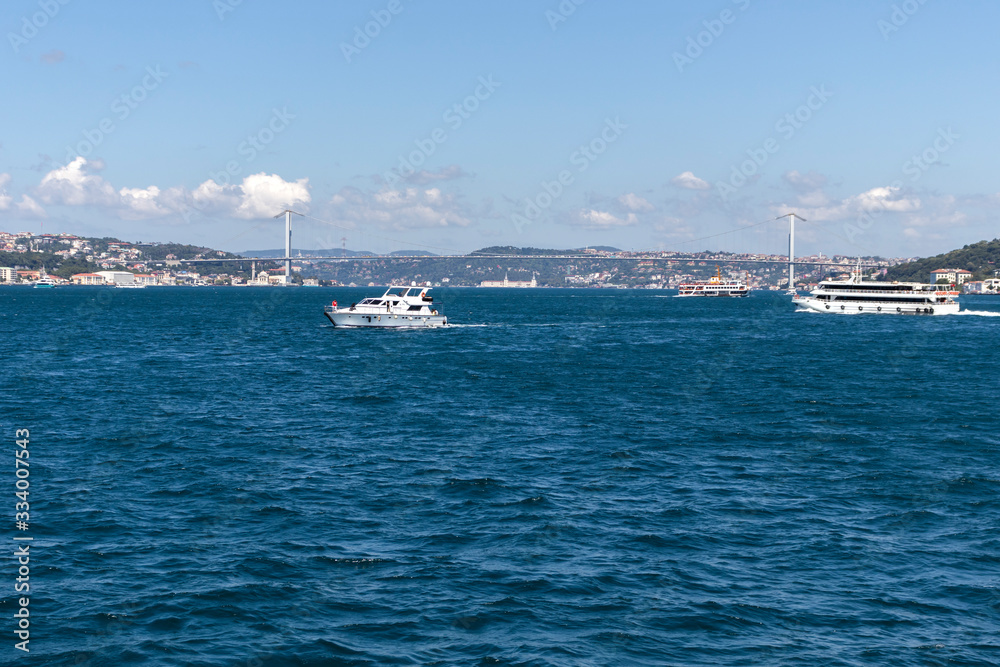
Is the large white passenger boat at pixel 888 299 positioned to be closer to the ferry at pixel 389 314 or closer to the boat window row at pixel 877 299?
the boat window row at pixel 877 299

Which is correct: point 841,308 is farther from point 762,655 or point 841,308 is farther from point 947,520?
point 762,655

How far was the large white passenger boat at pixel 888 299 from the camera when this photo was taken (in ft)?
482

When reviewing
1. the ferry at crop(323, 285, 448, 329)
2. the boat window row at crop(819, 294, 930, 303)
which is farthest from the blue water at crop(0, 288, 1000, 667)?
the boat window row at crop(819, 294, 930, 303)

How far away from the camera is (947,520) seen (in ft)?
78.2

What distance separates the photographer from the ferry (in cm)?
9900

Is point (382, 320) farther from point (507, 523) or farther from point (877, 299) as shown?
point (877, 299)

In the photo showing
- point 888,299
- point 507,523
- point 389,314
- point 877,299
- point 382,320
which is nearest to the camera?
point 507,523

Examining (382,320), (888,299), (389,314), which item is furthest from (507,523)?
(888,299)

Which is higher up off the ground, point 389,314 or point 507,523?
point 389,314

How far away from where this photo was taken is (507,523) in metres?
23.5

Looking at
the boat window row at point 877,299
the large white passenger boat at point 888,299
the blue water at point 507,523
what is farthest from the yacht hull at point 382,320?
the boat window row at point 877,299

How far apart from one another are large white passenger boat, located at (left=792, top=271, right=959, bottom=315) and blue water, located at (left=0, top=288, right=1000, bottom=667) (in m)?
103

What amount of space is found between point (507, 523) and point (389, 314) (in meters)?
76.8

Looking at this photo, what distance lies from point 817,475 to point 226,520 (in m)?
19.8
